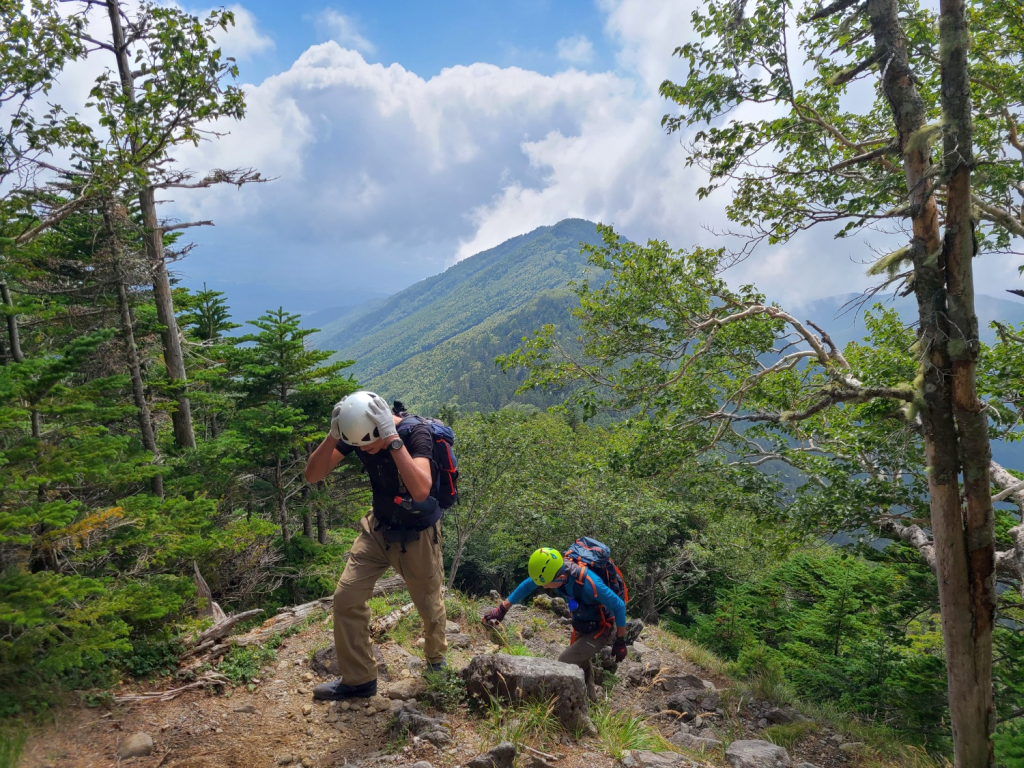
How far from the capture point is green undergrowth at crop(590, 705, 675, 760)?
3.87 metres

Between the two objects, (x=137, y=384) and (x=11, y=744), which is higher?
(x=137, y=384)

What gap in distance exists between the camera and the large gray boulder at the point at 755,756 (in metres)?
4.48

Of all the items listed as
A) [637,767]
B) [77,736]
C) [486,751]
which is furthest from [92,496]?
[637,767]

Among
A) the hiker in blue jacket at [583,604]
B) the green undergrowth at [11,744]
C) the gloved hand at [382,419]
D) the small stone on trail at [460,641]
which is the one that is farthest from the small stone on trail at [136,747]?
the hiker in blue jacket at [583,604]

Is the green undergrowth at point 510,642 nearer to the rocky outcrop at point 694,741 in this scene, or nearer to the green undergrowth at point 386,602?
the green undergrowth at point 386,602

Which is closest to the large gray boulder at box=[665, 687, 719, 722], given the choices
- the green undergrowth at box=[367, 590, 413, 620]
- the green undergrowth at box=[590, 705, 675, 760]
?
the green undergrowth at box=[590, 705, 675, 760]

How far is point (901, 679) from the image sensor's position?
28.5 feet

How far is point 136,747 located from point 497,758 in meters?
2.40

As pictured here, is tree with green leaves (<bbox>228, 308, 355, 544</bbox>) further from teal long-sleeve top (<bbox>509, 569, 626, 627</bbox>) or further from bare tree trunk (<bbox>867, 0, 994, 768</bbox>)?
bare tree trunk (<bbox>867, 0, 994, 768</bbox>)

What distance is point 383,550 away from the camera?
161 inches

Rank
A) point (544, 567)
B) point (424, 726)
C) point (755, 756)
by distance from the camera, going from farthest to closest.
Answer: point (544, 567), point (755, 756), point (424, 726)

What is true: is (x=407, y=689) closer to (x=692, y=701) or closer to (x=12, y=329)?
(x=692, y=701)

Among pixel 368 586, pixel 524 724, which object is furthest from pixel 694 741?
pixel 368 586

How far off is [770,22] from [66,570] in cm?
898
